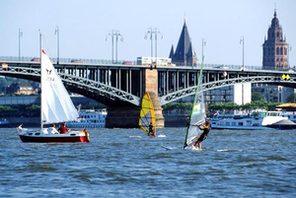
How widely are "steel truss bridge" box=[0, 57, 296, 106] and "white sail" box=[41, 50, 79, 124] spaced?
2245 inches

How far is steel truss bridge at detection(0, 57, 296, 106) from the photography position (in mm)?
162625

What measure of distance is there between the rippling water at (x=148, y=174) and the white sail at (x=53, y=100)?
15897 millimetres

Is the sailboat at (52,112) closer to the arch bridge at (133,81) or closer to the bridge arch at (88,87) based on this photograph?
the bridge arch at (88,87)

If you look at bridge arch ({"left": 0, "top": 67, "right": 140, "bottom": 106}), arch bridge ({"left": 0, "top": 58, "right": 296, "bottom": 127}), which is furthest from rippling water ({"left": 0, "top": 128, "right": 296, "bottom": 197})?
arch bridge ({"left": 0, "top": 58, "right": 296, "bottom": 127})

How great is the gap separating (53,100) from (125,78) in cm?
8870

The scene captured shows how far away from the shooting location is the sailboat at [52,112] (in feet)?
315

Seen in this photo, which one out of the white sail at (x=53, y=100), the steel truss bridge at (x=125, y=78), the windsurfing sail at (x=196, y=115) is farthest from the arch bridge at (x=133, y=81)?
the windsurfing sail at (x=196, y=115)

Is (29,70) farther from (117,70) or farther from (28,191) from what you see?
(28,191)

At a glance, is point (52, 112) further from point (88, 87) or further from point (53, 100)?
point (88, 87)

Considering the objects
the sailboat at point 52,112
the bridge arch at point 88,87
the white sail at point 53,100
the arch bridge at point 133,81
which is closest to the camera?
the sailboat at point 52,112

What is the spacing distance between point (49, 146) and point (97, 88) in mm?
79637

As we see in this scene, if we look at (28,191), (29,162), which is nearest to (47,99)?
(29,162)

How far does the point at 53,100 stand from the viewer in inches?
3829

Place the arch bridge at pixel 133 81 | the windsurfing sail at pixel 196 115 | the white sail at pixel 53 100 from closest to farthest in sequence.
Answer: the windsurfing sail at pixel 196 115, the white sail at pixel 53 100, the arch bridge at pixel 133 81
